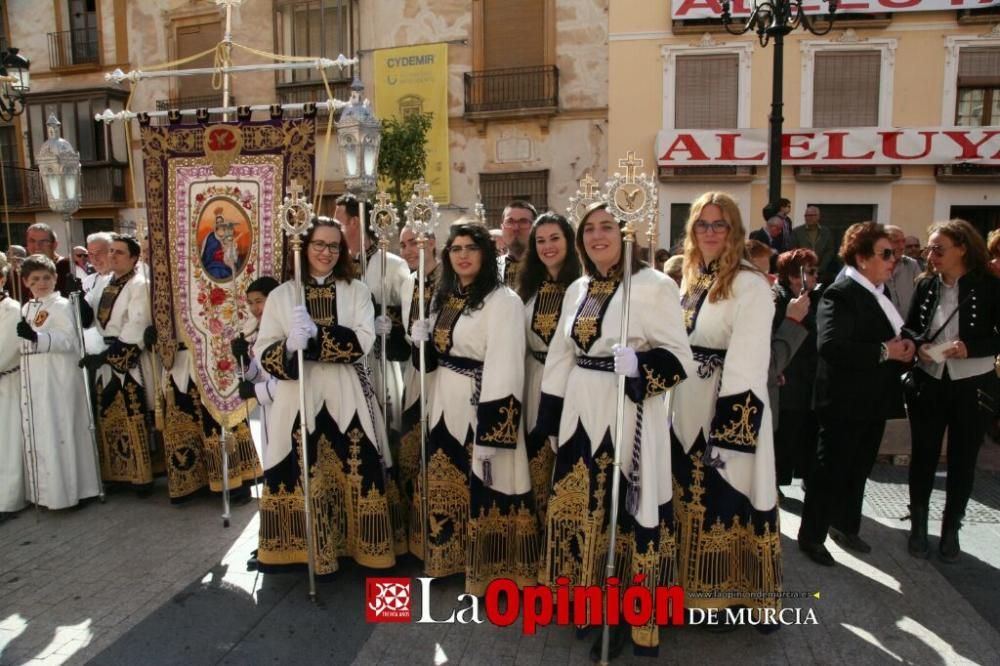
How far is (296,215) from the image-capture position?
3.92 meters

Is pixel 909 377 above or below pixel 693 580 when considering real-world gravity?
above

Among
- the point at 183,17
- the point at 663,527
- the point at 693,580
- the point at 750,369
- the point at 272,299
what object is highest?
the point at 183,17

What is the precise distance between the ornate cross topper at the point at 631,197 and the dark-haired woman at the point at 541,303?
1.53 feet

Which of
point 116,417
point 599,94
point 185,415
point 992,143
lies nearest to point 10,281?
point 116,417

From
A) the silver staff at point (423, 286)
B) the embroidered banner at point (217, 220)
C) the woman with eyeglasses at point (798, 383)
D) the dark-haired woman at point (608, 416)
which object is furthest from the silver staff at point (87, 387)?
the woman with eyeglasses at point (798, 383)

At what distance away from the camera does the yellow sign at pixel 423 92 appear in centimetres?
1560

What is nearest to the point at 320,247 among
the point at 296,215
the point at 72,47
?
the point at 296,215

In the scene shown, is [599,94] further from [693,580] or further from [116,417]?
[693,580]

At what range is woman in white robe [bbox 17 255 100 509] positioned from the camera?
5.20 m

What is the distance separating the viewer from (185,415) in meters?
5.43

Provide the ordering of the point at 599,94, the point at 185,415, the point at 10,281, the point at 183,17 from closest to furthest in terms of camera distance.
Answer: the point at 185,415 < the point at 10,281 < the point at 599,94 < the point at 183,17

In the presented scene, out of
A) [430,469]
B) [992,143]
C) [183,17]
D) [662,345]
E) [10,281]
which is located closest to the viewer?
[662,345]

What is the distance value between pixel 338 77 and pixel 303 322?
559 inches

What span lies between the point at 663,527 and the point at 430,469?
1.35 m
